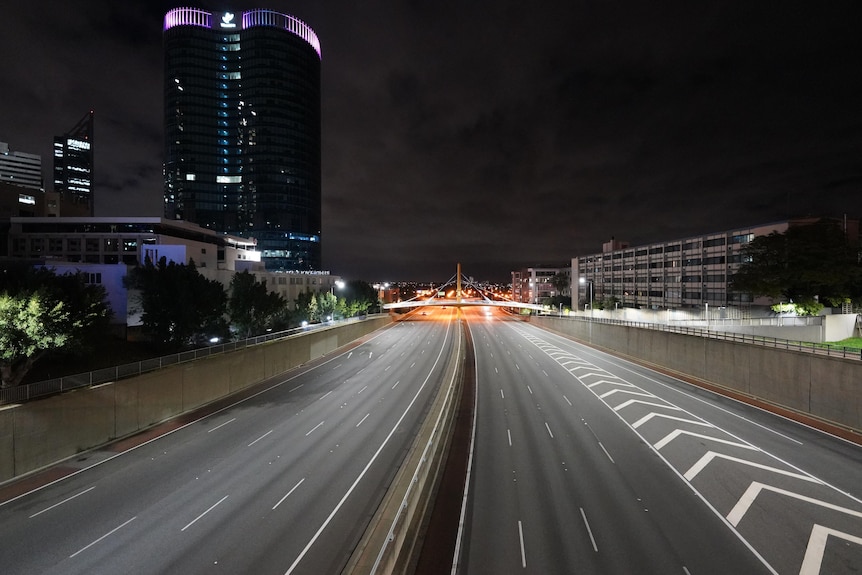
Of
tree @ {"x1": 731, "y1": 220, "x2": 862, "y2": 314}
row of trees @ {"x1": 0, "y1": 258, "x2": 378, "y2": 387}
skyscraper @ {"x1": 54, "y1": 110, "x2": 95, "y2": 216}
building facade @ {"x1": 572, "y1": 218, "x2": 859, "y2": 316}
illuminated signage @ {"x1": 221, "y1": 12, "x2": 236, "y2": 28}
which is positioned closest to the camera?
row of trees @ {"x1": 0, "y1": 258, "x2": 378, "y2": 387}

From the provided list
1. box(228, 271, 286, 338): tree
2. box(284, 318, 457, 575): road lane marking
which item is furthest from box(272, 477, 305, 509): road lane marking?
box(228, 271, 286, 338): tree

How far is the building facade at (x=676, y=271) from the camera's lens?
204ft

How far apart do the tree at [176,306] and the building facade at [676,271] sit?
6252 centimetres

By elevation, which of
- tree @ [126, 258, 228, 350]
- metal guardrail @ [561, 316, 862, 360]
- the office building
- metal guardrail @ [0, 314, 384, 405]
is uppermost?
the office building

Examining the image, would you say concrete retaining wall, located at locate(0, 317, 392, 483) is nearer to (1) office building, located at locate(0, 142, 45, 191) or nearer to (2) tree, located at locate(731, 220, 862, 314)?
(2) tree, located at locate(731, 220, 862, 314)

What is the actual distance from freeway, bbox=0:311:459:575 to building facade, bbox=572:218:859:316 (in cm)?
5833

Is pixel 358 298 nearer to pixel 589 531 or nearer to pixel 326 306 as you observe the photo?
pixel 326 306

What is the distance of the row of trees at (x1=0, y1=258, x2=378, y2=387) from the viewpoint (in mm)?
19969

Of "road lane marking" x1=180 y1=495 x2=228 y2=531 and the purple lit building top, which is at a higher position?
the purple lit building top

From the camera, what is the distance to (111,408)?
68.0 ft

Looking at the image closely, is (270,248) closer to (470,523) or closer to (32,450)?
(32,450)

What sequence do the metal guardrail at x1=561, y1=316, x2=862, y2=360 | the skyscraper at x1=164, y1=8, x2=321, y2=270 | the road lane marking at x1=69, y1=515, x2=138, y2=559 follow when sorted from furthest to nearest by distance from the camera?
the skyscraper at x1=164, y1=8, x2=321, y2=270 → the metal guardrail at x1=561, y1=316, x2=862, y2=360 → the road lane marking at x1=69, y1=515, x2=138, y2=559

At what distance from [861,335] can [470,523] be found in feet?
156

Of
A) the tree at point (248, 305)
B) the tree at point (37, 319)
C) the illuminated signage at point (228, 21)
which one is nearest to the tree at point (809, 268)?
the tree at point (248, 305)
